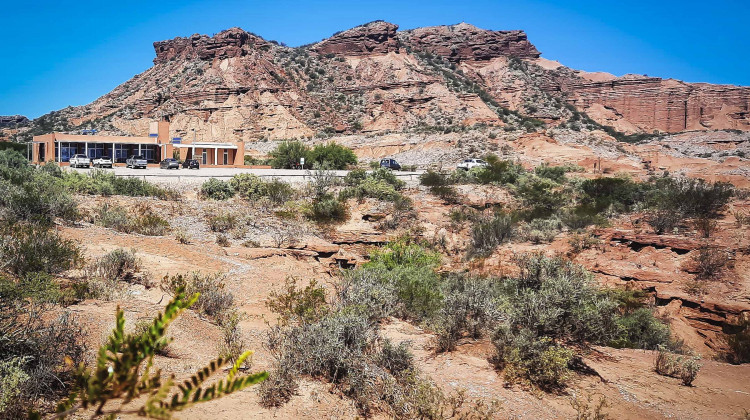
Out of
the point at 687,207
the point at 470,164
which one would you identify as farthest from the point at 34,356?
the point at 470,164

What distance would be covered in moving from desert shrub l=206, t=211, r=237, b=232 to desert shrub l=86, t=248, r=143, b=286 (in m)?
5.75

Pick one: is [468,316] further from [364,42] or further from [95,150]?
[364,42]

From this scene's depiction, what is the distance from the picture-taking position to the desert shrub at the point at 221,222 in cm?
1544

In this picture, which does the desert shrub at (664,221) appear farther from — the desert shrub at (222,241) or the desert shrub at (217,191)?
the desert shrub at (217,191)

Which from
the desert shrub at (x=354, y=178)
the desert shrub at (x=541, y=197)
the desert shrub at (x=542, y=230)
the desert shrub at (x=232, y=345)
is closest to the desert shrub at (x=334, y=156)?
the desert shrub at (x=354, y=178)

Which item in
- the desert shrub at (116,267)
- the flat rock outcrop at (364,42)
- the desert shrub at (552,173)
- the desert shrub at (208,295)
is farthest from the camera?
the flat rock outcrop at (364,42)

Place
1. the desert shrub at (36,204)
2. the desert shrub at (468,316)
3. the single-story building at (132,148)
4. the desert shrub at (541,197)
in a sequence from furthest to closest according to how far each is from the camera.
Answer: the single-story building at (132,148) < the desert shrub at (541,197) < the desert shrub at (36,204) < the desert shrub at (468,316)

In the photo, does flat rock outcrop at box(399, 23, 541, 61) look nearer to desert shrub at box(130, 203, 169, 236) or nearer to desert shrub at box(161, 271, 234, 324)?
desert shrub at box(130, 203, 169, 236)

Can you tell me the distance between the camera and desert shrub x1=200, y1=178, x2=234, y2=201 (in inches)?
838

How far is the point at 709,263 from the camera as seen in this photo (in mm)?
12273

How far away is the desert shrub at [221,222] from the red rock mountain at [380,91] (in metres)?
47.1

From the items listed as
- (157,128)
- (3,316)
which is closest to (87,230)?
(3,316)

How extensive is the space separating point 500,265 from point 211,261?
8.53 m

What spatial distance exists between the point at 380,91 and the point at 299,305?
70.0 meters
